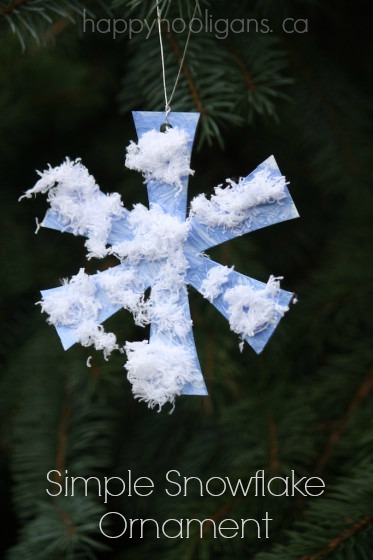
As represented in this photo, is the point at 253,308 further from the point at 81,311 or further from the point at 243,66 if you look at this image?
the point at 243,66

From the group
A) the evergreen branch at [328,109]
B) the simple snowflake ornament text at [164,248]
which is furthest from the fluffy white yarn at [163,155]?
the evergreen branch at [328,109]

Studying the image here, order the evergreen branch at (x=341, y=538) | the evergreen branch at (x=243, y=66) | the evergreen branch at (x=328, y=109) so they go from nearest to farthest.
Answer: the evergreen branch at (x=341, y=538) → the evergreen branch at (x=243, y=66) → the evergreen branch at (x=328, y=109)

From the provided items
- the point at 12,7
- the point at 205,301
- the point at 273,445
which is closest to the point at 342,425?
the point at 273,445

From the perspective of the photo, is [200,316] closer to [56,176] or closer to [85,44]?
[56,176]

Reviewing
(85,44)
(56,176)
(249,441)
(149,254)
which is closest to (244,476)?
(249,441)

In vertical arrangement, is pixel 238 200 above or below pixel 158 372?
above

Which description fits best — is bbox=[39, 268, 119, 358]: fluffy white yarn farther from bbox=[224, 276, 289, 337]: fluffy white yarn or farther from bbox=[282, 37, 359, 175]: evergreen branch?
bbox=[282, 37, 359, 175]: evergreen branch

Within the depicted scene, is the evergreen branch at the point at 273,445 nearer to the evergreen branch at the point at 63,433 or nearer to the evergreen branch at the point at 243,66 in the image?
the evergreen branch at the point at 63,433
